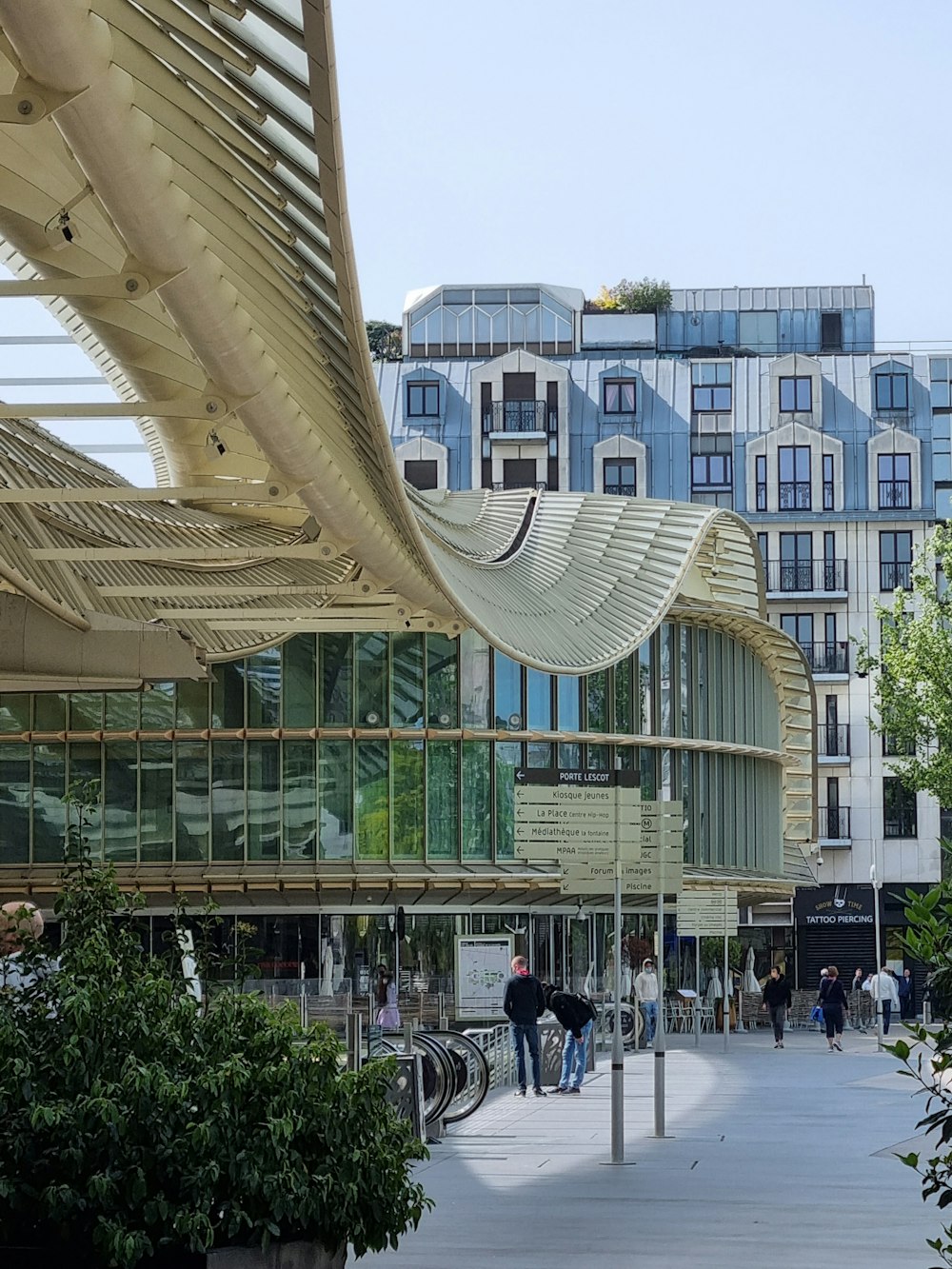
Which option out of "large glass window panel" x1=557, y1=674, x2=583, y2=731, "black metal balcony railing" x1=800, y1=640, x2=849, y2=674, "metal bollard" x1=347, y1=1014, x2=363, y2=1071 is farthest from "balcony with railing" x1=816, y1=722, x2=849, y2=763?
"metal bollard" x1=347, y1=1014, x2=363, y2=1071

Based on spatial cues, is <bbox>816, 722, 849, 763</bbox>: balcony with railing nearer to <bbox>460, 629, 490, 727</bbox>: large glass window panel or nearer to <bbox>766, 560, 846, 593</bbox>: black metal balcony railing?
<bbox>766, 560, 846, 593</bbox>: black metal balcony railing

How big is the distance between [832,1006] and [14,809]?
15654 mm

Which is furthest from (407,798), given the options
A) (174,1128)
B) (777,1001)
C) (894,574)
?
(894,574)

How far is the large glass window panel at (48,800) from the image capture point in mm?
41156

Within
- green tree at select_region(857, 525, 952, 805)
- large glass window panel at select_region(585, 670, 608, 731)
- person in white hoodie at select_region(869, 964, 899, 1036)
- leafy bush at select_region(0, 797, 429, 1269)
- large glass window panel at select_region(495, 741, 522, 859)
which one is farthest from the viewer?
green tree at select_region(857, 525, 952, 805)

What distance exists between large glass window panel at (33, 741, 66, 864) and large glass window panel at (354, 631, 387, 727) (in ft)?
18.5

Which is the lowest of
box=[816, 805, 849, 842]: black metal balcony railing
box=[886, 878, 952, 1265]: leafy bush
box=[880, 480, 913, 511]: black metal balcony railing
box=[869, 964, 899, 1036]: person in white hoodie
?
box=[869, 964, 899, 1036]: person in white hoodie

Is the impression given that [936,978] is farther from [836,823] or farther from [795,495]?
[795,495]

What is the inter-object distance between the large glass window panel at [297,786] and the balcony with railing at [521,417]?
33684 millimetres

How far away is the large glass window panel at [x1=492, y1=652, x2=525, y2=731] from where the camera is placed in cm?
4275

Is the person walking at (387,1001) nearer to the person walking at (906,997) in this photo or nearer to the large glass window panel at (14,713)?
the large glass window panel at (14,713)

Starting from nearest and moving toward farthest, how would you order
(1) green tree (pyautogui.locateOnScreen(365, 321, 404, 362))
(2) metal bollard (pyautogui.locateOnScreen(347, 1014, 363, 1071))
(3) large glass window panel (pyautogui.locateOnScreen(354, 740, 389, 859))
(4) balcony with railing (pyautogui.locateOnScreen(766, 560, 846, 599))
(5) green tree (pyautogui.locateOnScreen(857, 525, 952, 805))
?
1. (2) metal bollard (pyautogui.locateOnScreen(347, 1014, 363, 1071))
2. (3) large glass window panel (pyautogui.locateOnScreen(354, 740, 389, 859))
3. (5) green tree (pyautogui.locateOnScreen(857, 525, 952, 805))
4. (4) balcony with railing (pyautogui.locateOnScreen(766, 560, 846, 599))
5. (1) green tree (pyautogui.locateOnScreen(365, 321, 404, 362))

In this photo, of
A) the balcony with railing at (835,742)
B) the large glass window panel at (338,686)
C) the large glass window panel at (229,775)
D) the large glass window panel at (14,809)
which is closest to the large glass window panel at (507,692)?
the large glass window panel at (338,686)

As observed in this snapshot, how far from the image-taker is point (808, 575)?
72.8 m
